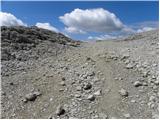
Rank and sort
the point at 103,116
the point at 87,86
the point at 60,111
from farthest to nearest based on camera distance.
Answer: the point at 87,86 < the point at 60,111 < the point at 103,116

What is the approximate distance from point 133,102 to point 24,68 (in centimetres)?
697

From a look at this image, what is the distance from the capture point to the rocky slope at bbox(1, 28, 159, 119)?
10.9 metres

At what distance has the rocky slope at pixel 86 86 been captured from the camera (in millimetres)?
10894

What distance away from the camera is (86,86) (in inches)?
481

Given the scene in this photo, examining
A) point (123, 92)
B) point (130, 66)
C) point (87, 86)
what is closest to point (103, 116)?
point (123, 92)

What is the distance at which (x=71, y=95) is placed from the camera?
11938 mm

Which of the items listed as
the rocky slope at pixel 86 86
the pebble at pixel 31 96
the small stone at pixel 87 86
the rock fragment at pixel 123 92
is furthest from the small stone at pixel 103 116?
the pebble at pixel 31 96

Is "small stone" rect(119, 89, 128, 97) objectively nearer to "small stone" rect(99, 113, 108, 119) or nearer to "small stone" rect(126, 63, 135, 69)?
"small stone" rect(99, 113, 108, 119)

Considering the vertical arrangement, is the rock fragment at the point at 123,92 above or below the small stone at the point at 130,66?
below

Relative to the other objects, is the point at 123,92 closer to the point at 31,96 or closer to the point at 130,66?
the point at 130,66

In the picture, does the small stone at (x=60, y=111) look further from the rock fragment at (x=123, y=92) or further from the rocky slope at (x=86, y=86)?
the rock fragment at (x=123, y=92)

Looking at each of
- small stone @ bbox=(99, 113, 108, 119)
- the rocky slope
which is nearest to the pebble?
the rocky slope

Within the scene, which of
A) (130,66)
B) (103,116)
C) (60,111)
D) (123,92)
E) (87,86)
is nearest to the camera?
(103,116)

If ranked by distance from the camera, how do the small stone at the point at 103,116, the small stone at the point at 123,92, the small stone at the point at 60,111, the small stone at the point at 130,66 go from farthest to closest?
the small stone at the point at 130,66 < the small stone at the point at 123,92 < the small stone at the point at 60,111 < the small stone at the point at 103,116
